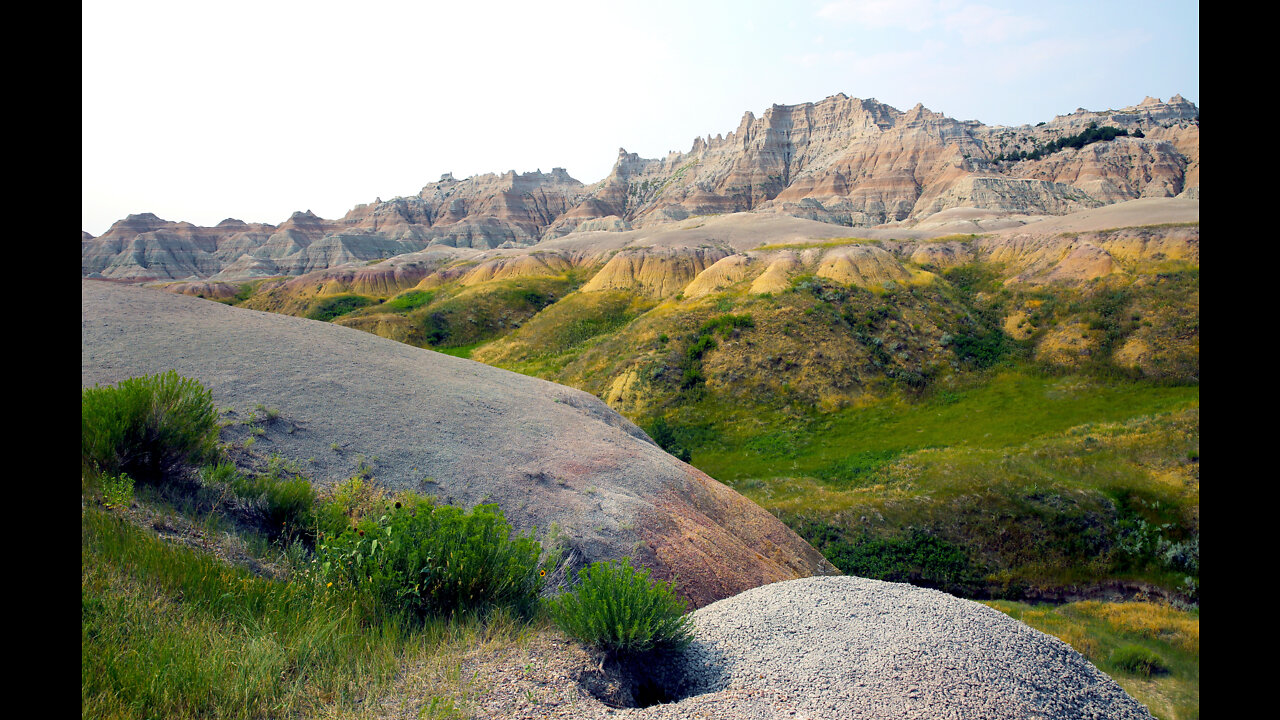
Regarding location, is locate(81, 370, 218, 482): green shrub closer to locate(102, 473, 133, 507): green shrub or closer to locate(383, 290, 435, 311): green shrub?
locate(102, 473, 133, 507): green shrub

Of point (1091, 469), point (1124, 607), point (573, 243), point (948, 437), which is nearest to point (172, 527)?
point (1124, 607)

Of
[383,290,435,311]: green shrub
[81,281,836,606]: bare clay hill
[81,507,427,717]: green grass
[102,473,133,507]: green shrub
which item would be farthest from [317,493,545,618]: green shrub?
[383,290,435,311]: green shrub

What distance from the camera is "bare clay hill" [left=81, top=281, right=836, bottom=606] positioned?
9.57m

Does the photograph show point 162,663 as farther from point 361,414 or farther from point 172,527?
point 361,414

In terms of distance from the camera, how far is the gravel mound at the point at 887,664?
4.62 metres

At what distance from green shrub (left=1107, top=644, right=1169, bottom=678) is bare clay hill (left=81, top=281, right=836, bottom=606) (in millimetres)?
6655

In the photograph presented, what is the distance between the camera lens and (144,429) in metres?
7.00

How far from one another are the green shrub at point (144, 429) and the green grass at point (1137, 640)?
15.9 metres

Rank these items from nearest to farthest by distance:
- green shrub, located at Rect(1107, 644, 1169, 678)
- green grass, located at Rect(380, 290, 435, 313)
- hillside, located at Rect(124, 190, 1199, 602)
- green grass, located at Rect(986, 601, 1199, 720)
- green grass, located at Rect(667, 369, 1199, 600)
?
1. green grass, located at Rect(986, 601, 1199, 720)
2. green shrub, located at Rect(1107, 644, 1169, 678)
3. green grass, located at Rect(667, 369, 1199, 600)
4. hillside, located at Rect(124, 190, 1199, 602)
5. green grass, located at Rect(380, 290, 435, 313)

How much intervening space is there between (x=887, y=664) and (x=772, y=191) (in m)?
145

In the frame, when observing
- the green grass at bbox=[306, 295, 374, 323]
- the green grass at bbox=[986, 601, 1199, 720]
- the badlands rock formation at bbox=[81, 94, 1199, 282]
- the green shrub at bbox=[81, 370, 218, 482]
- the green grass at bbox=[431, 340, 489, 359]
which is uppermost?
the badlands rock formation at bbox=[81, 94, 1199, 282]

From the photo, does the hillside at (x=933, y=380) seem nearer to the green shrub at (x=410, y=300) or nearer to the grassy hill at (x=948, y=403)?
the grassy hill at (x=948, y=403)

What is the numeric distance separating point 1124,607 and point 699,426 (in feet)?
67.5

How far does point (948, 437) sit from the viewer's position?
3006cm
